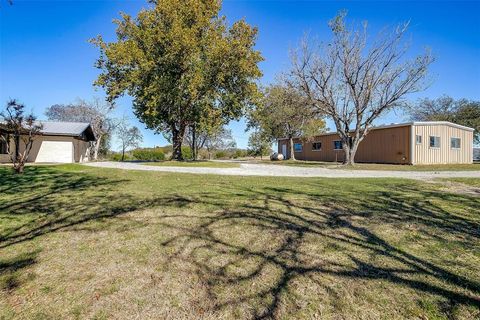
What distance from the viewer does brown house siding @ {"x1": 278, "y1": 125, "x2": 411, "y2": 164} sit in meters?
20.9

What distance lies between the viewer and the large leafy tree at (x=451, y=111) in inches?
1359

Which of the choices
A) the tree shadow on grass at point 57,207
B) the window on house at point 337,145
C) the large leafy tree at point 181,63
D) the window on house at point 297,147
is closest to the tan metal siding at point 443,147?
the window on house at point 337,145

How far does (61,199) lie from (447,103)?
46442 millimetres

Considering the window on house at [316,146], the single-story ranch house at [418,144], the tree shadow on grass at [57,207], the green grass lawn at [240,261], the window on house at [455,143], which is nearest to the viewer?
the green grass lawn at [240,261]

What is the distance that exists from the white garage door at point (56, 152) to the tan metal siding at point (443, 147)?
26.9 meters

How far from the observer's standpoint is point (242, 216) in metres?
4.08

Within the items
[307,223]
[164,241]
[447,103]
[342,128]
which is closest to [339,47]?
[342,128]

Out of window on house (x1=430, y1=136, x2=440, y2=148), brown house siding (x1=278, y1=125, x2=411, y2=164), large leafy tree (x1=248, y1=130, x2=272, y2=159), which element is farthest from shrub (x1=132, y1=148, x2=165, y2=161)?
window on house (x1=430, y1=136, x2=440, y2=148)

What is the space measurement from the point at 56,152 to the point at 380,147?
86.5 feet

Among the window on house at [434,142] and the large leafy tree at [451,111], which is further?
the large leafy tree at [451,111]

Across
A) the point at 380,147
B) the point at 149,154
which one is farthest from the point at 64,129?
the point at 380,147

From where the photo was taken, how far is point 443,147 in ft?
72.0

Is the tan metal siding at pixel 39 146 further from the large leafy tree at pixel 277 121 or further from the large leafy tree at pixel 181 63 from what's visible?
the large leafy tree at pixel 277 121

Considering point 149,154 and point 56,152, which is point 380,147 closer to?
point 56,152
